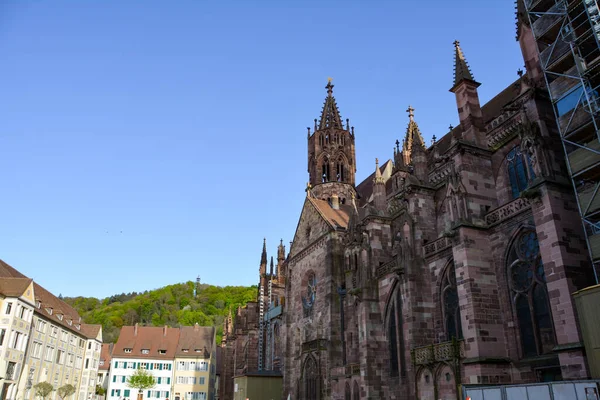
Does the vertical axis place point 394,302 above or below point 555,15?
below

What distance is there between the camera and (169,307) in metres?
132

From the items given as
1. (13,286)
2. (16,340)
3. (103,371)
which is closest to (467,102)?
(13,286)

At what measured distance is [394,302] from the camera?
86.2ft

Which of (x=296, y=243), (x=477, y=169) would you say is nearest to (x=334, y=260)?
(x=296, y=243)

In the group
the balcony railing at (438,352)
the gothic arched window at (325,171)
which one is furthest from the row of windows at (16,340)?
the balcony railing at (438,352)

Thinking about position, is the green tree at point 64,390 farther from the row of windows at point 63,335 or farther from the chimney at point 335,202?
the chimney at point 335,202

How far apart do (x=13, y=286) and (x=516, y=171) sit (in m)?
36.1

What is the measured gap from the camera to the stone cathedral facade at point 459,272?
1697cm

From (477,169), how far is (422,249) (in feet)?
15.9

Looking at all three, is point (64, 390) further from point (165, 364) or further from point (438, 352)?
point (438, 352)

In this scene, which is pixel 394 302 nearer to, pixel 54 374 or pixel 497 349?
pixel 497 349

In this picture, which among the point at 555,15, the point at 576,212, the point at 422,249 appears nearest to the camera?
the point at 576,212

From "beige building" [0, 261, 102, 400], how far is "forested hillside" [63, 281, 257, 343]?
51.7 m

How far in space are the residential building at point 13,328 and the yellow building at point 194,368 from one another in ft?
94.8
